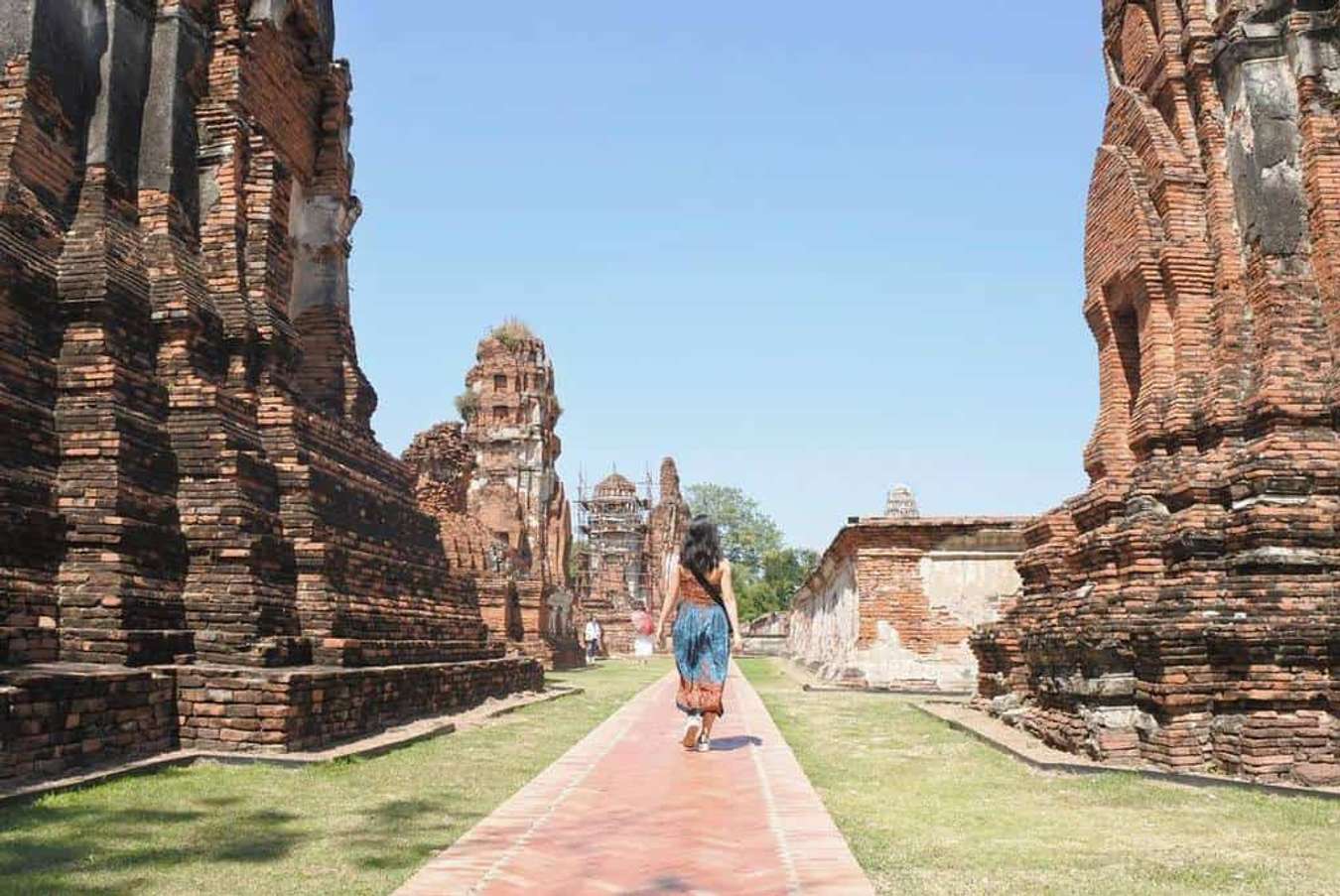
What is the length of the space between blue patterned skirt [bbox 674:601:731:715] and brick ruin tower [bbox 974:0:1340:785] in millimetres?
2532

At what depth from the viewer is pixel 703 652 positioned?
26.1 ft

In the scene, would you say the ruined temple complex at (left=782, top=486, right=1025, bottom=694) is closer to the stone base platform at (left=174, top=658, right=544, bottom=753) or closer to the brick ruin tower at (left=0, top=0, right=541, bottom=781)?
the brick ruin tower at (left=0, top=0, right=541, bottom=781)

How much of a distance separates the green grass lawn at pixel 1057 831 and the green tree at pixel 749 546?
6468 centimetres

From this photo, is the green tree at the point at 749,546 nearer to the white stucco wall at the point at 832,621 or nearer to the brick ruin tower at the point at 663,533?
the brick ruin tower at the point at 663,533

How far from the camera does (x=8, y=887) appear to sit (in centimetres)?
412

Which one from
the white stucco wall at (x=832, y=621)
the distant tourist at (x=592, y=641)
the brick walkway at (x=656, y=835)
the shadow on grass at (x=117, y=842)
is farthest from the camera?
the distant tourist at (x=592, y=641)

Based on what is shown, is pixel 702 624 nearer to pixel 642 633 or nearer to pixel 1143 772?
pixel 1143 772

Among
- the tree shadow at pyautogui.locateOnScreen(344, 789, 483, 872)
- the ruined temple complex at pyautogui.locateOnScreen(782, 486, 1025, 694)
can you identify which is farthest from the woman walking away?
the ruined temple complex at pyautogui.locateOnScreen(782, 486, 1025, 694)

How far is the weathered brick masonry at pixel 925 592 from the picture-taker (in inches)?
760

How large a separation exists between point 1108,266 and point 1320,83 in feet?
7.36

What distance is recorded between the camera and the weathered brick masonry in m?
19.3

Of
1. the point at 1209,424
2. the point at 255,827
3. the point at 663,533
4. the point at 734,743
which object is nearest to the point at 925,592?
the point at 1209,424

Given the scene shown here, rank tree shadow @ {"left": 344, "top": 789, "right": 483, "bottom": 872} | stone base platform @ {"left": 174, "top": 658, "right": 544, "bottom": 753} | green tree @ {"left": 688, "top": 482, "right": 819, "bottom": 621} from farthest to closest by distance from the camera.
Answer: green tree @ {"left": 688, "top": 482, "right": 819, "bottom": 621}, stone base platform @ {"left": 174, "top": 658, "right": 544, "bottom": 753}, tree shadow @ {"left": 344, "top": 789, "right": 483, "bottom": 872}

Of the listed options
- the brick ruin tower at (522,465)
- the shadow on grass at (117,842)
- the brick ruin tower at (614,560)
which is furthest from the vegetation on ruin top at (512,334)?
the shadow on grass at (117,842)
